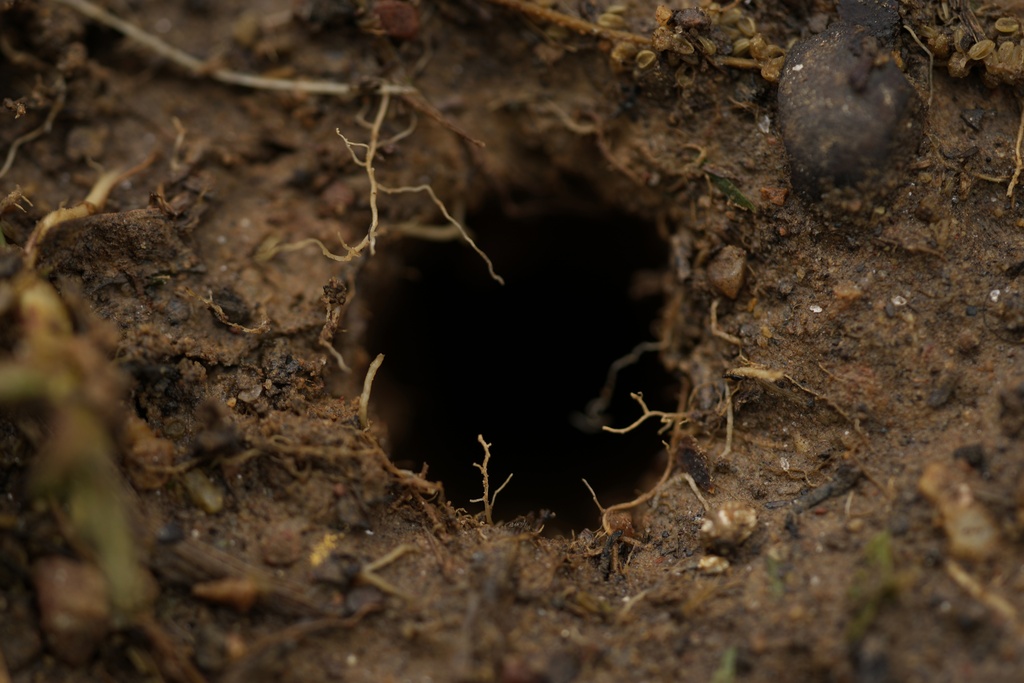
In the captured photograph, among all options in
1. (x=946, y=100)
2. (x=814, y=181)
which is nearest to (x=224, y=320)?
(x=814, y=181)

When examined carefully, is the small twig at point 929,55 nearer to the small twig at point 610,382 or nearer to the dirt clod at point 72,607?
the small twig at point 610,382

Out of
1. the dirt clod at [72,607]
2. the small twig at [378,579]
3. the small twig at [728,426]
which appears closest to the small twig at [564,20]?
the small twig at [728,426]

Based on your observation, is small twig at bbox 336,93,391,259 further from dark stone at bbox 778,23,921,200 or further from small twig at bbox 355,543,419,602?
dark stone at bbox 778,23,921,200

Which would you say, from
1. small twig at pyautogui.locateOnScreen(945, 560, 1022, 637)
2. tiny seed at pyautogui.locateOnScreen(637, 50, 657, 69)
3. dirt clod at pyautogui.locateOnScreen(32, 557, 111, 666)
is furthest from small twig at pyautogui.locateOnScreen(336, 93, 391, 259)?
small twig at pyautogui.locateOnScreen(945, 560, 1022, 637)

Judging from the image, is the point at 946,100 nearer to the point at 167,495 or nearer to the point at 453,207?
the point at 453,207

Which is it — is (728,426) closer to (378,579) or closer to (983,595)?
(983,595)
